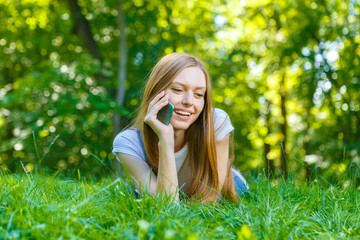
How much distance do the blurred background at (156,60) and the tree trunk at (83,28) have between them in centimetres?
3

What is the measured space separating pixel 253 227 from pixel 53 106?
6056 millimetres

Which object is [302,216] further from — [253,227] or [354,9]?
[354,9]

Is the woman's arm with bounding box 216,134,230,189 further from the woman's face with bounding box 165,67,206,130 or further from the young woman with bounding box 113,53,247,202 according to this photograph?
the woman's face with bounding box 165,67,206,130

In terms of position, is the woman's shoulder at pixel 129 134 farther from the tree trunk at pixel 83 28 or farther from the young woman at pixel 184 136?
the tree trunk at pixel 83 28

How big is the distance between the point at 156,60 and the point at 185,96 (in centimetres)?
547

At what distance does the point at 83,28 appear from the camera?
9086 millimetres

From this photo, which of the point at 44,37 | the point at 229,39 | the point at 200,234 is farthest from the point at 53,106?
the point at 229,39

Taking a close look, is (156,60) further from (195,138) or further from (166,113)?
(166,113)

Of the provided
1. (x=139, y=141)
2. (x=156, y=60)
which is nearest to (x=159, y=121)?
(x=139, y=141)

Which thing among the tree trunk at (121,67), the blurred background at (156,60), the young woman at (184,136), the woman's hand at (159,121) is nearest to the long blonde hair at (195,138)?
the young woman at (184,136)

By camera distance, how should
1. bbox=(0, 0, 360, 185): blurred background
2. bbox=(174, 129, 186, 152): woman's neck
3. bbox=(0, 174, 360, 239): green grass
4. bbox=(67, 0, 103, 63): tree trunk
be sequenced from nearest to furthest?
bbox=(0, 174, 360, 239): green grass
bbox=(174, 129, 186, 152): woman's neck
bbox=(0, 0, 360, 185): blurred background
bbox=(67, 0, 103, 63): tree trunk

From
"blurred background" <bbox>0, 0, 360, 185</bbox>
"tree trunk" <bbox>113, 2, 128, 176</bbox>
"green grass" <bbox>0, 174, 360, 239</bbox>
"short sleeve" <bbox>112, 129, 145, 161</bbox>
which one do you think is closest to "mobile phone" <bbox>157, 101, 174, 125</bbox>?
"short sleeve" <bbox>112, 129, 145, 161</bbox>

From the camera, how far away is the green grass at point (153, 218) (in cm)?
163

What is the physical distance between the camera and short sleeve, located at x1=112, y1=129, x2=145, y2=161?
106 inches
